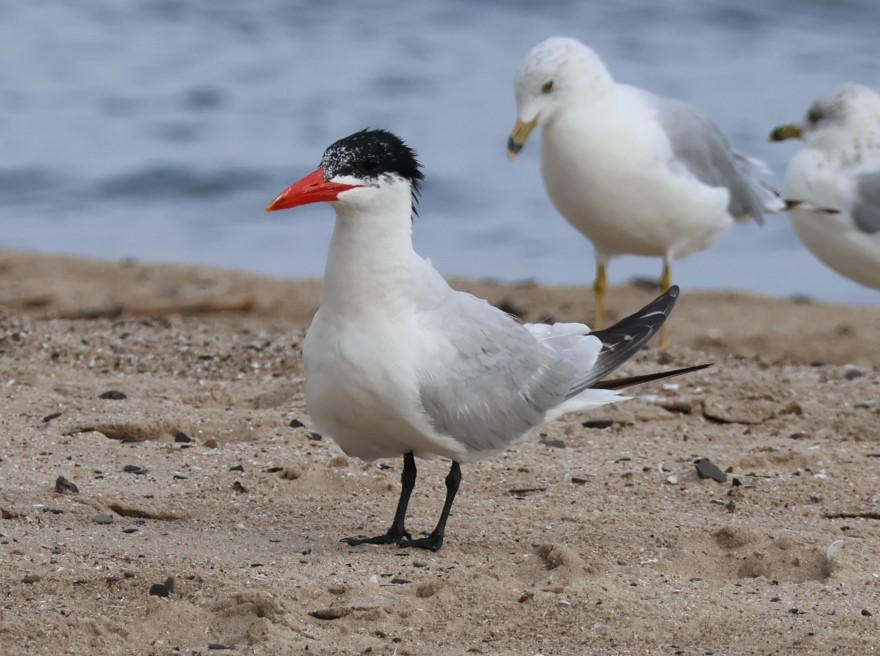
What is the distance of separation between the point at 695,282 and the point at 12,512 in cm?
759

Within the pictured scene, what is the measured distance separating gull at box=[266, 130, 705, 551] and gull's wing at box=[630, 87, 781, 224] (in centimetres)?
332

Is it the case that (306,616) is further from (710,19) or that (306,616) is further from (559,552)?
(710,19)

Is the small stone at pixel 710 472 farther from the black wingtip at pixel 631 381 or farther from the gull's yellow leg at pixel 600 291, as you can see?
the gull's yellow leg at pixel 600 291

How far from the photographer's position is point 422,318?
4.17m

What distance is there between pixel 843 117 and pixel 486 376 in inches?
179

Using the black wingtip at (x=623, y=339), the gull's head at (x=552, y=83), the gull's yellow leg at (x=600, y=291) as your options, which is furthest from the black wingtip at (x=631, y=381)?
the gull's yellow leg at (x=600, y=291)

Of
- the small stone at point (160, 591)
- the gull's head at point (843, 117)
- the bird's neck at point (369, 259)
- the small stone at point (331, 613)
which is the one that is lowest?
the small stone at point (331, 613)

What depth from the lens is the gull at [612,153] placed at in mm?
7273

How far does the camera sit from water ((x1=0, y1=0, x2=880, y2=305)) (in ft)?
38.4

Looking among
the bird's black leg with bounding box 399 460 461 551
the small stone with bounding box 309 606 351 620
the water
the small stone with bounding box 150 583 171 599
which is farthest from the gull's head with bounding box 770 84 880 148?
the small stone with bounding box 150 583 171 599

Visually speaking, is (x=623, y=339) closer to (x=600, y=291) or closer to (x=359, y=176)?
(x=359, y=176)

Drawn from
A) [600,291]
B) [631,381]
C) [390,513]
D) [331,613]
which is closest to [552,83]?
[600,291]

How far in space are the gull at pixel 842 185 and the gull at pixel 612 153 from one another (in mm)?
669

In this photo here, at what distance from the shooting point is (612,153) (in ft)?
23.8
